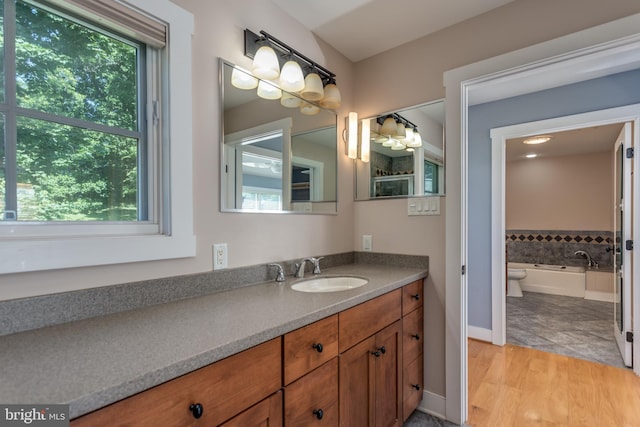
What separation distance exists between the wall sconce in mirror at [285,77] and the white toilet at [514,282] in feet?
13.0

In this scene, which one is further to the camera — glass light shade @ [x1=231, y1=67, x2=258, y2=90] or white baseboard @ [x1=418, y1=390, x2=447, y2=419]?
white baseboard @ [x1=418, y1=390, x2=447, y2=419]

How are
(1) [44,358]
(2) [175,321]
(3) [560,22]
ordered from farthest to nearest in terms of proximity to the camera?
(3) [560,22]
(2) [175,321]
(1) [44,358]

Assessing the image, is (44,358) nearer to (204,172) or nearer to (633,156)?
(204,172)

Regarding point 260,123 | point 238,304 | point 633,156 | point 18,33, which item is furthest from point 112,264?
point 633,156

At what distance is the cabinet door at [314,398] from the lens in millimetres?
997

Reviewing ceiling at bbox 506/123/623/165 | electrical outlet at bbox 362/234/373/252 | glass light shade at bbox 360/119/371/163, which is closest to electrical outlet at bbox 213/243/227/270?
electrical outlet at bbox 362/234/373/252

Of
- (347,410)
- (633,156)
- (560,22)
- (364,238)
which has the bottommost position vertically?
(347,410)

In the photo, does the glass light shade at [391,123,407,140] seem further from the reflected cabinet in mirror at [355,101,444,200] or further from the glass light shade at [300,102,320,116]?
the glass light shade at [300,102,320,116]

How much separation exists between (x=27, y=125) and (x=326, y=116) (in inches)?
58.5

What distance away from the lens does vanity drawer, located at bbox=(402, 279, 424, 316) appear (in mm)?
1703

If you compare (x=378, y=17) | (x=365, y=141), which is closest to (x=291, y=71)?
(x=378, y=17)

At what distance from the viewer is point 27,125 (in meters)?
0.99

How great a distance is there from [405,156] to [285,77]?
905 mm

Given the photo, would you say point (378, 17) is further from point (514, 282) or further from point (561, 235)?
point (561, 235)
